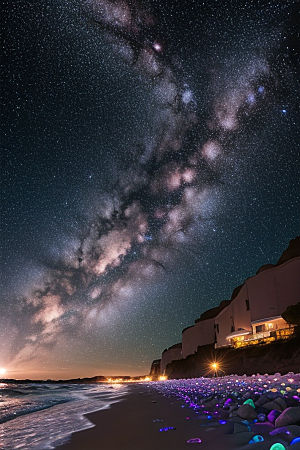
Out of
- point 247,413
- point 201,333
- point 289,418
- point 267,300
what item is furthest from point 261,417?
point 201,333

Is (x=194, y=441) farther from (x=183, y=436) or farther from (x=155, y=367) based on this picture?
(x=155, y=367)

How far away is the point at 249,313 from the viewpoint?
3812cm

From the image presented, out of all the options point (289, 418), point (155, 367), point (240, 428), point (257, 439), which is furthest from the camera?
point (155, 367)

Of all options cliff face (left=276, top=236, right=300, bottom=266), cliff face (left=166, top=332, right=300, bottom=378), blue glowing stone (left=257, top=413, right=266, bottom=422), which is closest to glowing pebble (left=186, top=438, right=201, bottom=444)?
blue glowing stone (left=257, top=413, right=266, bottom=422)

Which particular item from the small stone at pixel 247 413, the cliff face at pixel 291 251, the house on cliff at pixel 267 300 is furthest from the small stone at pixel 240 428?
the cliff face at pixel 291 251

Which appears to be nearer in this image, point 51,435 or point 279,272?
point 51,435

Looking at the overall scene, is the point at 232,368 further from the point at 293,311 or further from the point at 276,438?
the point at 276,438

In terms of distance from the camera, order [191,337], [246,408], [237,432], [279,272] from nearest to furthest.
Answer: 1. [237,432]
2. [246,408]
3. [279,272]
4. [191,337]

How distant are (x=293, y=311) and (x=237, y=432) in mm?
28873

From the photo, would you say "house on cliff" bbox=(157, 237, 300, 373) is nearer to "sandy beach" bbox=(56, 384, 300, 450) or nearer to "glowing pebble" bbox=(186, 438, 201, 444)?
"sandy beach" bbox=(56, 384, 300, 450)

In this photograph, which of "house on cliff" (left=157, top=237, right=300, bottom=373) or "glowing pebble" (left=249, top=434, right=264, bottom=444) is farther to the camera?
"house on cliff" (left=157, top=237, right=300, bottom=373)

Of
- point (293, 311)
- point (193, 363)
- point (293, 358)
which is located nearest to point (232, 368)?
point (293, 311)

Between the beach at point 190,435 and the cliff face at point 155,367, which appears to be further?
the cliff face at point 155,367

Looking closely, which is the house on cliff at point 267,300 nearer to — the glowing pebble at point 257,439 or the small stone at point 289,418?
the small stone at point 289,418
